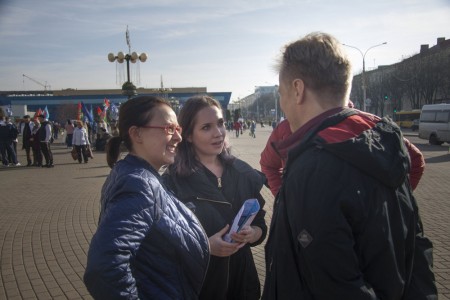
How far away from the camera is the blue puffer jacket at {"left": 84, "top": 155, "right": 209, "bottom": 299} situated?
148 centimetres

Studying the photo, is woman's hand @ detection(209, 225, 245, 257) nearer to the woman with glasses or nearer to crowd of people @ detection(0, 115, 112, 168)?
the woman with glasses

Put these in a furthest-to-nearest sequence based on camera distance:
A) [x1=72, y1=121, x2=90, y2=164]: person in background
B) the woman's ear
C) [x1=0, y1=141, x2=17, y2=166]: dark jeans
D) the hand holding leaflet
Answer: [x1=72, y1=121, x2=90, y2=164]: person in background
[x1=0, y1=141, x2=17, y2=166]: dark jeans
the hand holding leaflet
the woman's ear

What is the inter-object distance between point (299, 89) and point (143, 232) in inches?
34.9

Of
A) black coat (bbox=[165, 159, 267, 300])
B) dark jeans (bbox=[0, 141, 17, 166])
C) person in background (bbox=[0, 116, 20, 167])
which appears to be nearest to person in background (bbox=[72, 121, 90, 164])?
person in background (bbox=[0, 116, 20, 167])

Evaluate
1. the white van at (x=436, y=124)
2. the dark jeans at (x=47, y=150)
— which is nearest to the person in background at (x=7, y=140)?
the dark jeans at (x=47, y=150)

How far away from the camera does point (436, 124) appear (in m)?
23.8

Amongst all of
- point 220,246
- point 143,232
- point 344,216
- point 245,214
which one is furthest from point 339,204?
point 220,246

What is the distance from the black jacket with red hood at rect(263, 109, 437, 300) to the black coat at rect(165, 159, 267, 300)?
3.45 ft

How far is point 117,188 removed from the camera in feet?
5.66

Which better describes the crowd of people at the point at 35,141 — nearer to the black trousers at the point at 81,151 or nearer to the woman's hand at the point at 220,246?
the black trousers at the point at 81,151

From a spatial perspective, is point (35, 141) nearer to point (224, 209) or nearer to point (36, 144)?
point (36, 144)

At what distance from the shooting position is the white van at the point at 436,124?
23.0 meters

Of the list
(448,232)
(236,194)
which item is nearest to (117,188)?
(236,194)

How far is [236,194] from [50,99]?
267ft
